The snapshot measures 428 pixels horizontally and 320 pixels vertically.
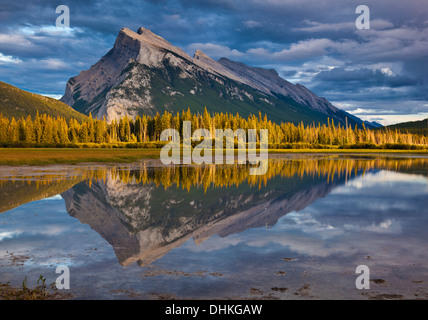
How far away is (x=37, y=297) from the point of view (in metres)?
9.95

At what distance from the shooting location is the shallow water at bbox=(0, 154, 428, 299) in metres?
10.9

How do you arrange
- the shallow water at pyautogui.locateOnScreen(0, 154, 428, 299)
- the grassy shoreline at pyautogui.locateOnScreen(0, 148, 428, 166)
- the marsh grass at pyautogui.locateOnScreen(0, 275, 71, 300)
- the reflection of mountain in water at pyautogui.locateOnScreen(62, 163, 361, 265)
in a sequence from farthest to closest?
the grassy shoreline at pyautogui.locateOnScreen(0, 148, 428, 166) < the reflection of mountain in water at pyautogui.locateOnScreen(62, 163, 361, 265) < the shallow water at pyautogui.locateOnScreen(0, 154, 428, 299) < the marsh grass at pyautogui.locateOnScreen(0, 275, 71, 300)

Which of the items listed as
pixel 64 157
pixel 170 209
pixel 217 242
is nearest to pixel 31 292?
pixel 217 242

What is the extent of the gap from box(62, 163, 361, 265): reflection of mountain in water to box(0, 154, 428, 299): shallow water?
7 centimetres

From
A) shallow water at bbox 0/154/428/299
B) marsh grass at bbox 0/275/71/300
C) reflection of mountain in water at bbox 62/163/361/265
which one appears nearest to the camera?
marsh grass at bbox 0/275/71/300

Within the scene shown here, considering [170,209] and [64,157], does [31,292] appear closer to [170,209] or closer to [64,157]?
[170,209]

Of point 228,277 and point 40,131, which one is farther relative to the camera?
point 40,131

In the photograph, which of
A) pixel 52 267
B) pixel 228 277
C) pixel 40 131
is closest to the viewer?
pixel 228 277

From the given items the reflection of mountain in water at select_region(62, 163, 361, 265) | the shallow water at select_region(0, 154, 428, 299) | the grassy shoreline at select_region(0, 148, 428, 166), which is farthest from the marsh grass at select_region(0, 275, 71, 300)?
the grassy shoreline at select_region(0, 148, 428, 166)

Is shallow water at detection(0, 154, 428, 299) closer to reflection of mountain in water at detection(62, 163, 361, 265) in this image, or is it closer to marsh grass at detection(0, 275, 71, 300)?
reflection of mountain in water at detection(62, 163, 361, 265)

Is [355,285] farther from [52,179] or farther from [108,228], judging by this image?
[52,179]

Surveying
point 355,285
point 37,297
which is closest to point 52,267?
point 37,297

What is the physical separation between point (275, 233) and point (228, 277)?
265 inches
